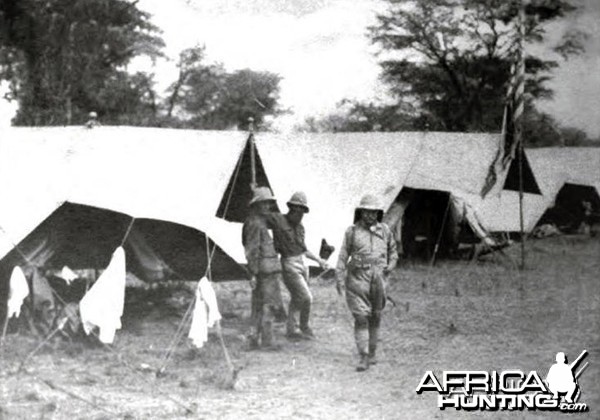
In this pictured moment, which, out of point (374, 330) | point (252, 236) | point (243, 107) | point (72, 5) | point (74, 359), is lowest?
point (74, 359)

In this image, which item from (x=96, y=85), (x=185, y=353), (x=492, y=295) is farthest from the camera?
(x=96, y=85)

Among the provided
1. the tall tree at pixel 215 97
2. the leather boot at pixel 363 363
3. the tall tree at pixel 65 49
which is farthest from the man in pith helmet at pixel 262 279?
the tall tree at pixel 65 49

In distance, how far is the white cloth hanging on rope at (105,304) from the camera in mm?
6070

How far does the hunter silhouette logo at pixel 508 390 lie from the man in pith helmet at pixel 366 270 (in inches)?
27.5

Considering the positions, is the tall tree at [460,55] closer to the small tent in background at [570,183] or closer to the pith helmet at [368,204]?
the small tent in background at [570,183]

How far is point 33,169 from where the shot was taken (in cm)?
769

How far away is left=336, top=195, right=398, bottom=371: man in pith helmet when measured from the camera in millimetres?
5938

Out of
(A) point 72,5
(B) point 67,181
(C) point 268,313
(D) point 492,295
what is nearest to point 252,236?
(C) point 268,313

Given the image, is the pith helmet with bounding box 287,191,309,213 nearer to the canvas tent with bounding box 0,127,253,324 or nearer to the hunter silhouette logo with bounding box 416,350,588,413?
the canvas tent with bounding box 0,127,253,324

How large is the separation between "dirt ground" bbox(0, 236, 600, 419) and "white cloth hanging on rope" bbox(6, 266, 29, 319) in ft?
1.11

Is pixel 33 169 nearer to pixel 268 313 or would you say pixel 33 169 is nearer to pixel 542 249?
pixel 268 313

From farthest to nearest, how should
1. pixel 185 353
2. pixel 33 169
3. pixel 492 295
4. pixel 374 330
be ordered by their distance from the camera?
pixel 492 295, pixel 33 169, pixel 185 353, pixel 374 330

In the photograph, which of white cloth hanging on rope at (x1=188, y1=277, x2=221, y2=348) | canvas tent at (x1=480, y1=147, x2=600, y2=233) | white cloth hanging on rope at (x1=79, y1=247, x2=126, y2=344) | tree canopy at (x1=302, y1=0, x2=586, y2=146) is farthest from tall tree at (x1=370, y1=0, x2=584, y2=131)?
white cloth hanging on rope at (x1=79, y1=247, x2=126, y2=344)

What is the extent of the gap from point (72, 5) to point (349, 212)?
6317 millimetres
